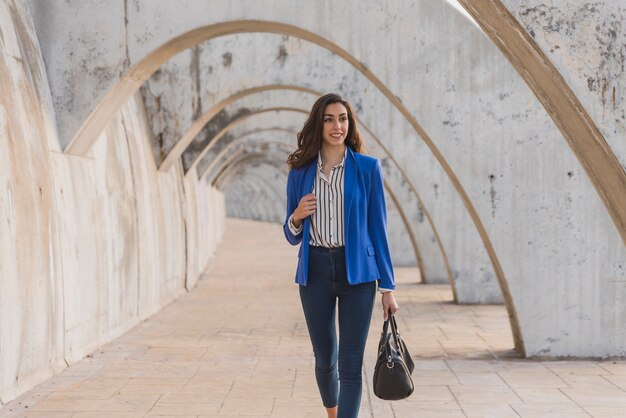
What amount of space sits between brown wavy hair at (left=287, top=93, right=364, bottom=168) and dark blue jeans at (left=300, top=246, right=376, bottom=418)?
1.55 feet

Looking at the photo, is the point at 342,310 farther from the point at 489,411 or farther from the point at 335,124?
the point at 489,411

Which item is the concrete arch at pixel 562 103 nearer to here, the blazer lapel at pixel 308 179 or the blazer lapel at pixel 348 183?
the blazer lapel at pixel 348 183

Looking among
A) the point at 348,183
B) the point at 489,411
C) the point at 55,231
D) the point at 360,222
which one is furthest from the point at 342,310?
the point at 55,231

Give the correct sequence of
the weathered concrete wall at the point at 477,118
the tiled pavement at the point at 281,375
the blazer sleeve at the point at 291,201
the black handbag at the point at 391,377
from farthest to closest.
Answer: the weathered concrete wall at the point at 477,118 < the tiled pavement at the point at 281,375 < the blazer sleeve at the point at 291,201 < the black handbag at the point at 391,377

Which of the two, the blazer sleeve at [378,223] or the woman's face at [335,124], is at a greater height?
the woman's face at [335,124]

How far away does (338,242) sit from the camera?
15.1ft

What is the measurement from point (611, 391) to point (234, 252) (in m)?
21.9

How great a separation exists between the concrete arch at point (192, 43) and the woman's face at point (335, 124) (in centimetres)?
411

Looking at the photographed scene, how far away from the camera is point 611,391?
269 inches

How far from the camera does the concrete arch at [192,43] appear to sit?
8602 mm

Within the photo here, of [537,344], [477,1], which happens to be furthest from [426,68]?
[477,1]

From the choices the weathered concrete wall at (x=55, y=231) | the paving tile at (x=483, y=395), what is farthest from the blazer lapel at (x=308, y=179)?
the weathered concrete wall at (x=55, y=231)

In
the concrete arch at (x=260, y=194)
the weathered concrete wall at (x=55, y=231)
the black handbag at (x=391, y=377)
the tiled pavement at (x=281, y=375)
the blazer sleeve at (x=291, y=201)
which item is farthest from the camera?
the concrete arch at (x=260, y=194)

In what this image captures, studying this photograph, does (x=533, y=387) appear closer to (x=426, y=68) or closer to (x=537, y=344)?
(x=537, y=344)
